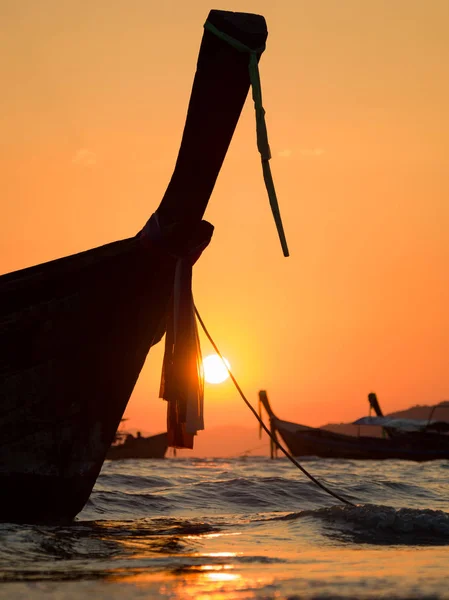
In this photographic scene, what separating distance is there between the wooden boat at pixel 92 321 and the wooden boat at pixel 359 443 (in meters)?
28.8

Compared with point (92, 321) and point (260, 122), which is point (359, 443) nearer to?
point (92, 321)

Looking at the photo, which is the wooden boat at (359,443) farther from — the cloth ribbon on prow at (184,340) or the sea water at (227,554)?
the cloth ribbon on prow at (184,340)

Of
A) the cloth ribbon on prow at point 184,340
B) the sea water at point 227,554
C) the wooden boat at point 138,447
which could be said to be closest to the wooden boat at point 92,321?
the cloth ribbon on prow at point 184,340

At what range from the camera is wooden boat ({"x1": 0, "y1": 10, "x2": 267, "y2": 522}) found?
671 cm

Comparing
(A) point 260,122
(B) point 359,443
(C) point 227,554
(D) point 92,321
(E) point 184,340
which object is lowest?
(C) point 227,554

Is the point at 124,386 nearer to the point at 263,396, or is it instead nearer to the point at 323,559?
the point at 323,559

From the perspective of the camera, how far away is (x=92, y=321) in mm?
7105

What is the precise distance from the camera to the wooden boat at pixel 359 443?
34.2 meters

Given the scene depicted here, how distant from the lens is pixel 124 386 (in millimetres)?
7438

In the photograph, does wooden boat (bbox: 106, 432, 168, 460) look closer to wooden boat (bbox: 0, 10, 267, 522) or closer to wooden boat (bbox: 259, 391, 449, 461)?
wooden boat (bbox: 259, 391, 449, 461)

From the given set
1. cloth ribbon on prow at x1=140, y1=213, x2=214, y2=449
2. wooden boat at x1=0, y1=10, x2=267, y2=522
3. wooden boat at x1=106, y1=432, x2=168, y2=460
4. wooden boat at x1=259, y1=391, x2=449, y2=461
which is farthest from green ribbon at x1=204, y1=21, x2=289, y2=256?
wooden boat at x1=106, y1=432, x2=168, y2=460

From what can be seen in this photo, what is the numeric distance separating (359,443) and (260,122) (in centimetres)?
3112

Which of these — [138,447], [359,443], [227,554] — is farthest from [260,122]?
[138,447]

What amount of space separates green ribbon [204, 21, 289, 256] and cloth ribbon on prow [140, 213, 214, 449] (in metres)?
1.08
